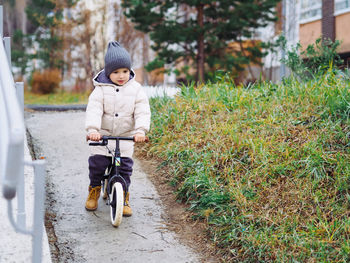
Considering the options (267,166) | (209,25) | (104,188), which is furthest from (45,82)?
(267,166)

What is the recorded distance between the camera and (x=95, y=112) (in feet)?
11.7

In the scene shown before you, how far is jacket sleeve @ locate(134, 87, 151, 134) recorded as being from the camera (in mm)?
3598

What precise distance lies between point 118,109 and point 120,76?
281 mm

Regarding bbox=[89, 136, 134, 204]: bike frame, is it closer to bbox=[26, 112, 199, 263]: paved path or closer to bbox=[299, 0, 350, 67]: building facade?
bbox=[26, 112, 199, 263]: paved path

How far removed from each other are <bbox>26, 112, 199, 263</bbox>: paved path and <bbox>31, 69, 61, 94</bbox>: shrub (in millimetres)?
10487

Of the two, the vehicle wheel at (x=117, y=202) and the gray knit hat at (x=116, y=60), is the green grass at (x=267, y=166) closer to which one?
the vehicle wheel at (x=117, y=202)

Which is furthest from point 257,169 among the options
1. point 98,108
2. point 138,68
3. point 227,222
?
point 138,68

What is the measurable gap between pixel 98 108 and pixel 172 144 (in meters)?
1.43

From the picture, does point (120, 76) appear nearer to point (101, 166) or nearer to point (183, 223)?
point (101, 166)

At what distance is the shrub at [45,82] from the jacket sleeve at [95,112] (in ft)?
40.8

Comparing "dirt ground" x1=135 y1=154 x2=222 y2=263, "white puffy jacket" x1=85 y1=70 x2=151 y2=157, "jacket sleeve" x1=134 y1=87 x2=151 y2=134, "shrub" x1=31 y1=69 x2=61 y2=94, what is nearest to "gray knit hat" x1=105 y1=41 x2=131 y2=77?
"white puffy jacket" x1=85 y1=70 x2=151 y2=157

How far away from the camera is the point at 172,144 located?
485cm

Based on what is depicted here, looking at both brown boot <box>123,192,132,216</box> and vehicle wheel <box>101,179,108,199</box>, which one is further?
vehicle wheel <box>101,179,108,199</box>

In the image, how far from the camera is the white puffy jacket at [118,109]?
11.9 ft
